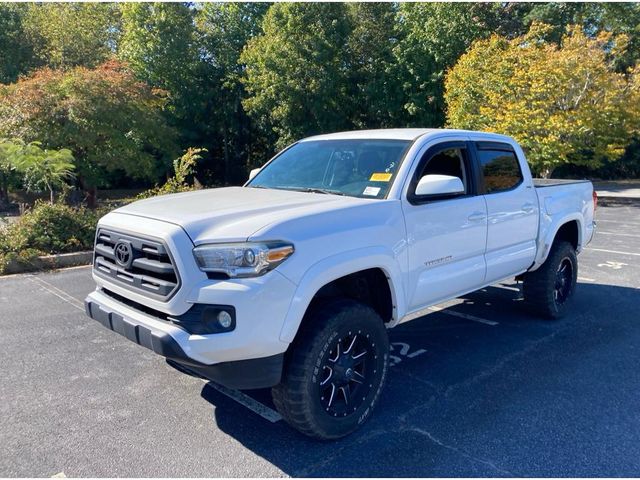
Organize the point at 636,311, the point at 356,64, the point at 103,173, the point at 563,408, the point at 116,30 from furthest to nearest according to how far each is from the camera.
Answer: the point at 116,30 < the point at 356,64 < the point at 103,173 < the point at 636,311 < the point at 563,408

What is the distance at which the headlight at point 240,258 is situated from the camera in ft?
9.42

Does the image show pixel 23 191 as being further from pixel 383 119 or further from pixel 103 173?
pixel 383 119

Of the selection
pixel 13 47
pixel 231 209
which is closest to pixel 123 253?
pixel 231 209

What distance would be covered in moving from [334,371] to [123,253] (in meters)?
1.59

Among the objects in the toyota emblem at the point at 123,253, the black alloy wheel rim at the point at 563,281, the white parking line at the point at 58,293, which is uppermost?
the toyota emblem at the point at 123,253

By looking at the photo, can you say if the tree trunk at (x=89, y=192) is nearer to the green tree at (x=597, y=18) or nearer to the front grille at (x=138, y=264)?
the front grille at (x=138, y=264)

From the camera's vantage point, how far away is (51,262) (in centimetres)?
823

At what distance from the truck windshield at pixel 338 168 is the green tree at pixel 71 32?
23.6 meters

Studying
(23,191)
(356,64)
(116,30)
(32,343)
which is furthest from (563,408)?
(116,30)

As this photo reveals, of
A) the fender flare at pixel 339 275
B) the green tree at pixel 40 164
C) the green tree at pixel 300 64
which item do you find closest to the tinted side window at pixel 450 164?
the fender flare at pixel 339 275

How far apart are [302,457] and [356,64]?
Answer: 25.6 m

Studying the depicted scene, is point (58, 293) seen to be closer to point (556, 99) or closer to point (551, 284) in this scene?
point (551, 284)

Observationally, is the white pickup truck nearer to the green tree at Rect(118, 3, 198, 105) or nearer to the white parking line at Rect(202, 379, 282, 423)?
the white parking line at Rect(202, 379, 282, 423)

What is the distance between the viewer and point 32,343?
194 inches
